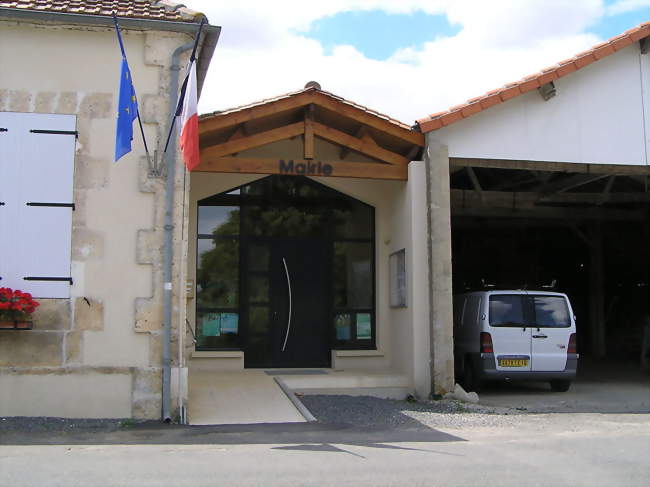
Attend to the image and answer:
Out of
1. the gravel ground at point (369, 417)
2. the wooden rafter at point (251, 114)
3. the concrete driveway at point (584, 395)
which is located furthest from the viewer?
the concrete driveway at point (584, 395)

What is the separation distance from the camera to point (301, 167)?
1177 centimetres

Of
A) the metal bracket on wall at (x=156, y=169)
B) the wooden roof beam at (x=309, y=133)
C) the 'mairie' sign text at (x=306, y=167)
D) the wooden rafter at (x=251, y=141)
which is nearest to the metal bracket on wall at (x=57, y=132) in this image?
the metal bracket on wall at (x=156, y=169)

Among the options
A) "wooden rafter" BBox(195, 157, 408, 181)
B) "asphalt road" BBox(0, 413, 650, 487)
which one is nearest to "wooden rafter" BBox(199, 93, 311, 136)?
"wooden rafter" BBox(195, 157, 408, 181)

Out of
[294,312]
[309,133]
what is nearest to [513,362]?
[294,312]

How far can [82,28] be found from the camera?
9.84m

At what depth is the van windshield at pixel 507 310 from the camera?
12.4 m

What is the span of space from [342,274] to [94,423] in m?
6.01

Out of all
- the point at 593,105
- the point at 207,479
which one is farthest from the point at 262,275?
the point at 207,479

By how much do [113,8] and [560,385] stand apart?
9.35 metres

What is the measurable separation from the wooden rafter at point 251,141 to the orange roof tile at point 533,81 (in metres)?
1.97

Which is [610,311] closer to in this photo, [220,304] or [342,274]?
[342,274]

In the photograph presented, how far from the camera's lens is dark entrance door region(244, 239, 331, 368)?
13586 mm

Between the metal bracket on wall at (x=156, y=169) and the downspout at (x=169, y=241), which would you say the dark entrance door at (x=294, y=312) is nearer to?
the downspout at (x=169, y=241)

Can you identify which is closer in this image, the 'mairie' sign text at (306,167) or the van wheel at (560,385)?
the 'mairie' sign text at (306,167)
